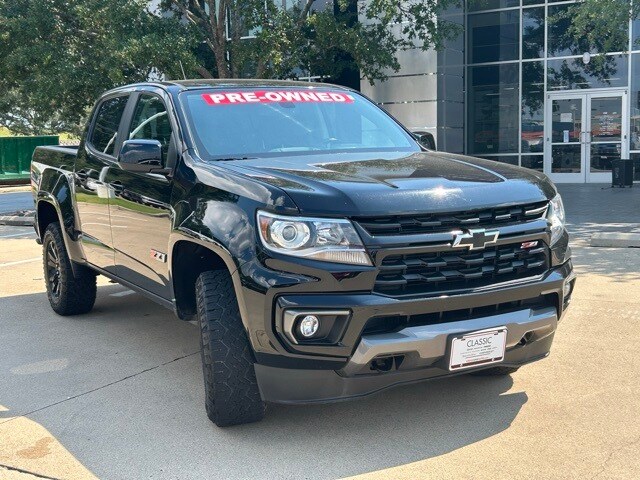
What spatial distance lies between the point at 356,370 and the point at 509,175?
1370 mm

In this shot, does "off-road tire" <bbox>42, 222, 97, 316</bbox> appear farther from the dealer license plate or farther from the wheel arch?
the dealer license plate

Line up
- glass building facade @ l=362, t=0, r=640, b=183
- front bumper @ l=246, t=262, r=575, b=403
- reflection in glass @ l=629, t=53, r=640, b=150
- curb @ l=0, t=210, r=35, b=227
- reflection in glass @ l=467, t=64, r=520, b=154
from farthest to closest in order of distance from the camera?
reflection in glass @ l=467, t=64, r=520, b=154
glass building facade @ l=362, t=0, r=640, b=183
reflection in glass @ l=629, t=53, r=640, b=150
curb @ l=0, t=210, r=35, b=227
front bumper @ l=246, t=262, r=575, b=403

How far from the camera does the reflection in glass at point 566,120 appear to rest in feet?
65.5

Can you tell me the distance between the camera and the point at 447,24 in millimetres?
18031

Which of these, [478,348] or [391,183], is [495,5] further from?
[478,348]

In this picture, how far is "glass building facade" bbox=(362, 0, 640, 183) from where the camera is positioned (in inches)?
763

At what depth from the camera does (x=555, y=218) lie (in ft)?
13.1

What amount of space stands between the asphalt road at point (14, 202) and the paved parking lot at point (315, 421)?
12.5 metres

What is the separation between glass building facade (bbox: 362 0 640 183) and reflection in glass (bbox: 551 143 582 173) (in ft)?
0.09

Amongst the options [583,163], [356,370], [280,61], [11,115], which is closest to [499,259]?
[356,370]

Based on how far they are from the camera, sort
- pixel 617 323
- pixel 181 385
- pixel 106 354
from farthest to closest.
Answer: pixel 617 323
pixel 106 354
pixel 181 385

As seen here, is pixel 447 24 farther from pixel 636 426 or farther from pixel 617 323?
pixel 636 426

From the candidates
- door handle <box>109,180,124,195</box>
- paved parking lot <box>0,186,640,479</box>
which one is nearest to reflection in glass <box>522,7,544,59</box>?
paved parking lot <box>0,186,640,479</box>

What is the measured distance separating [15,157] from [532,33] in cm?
1707
